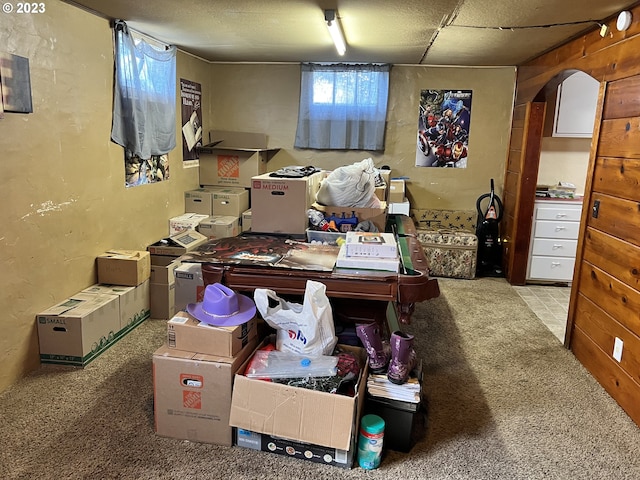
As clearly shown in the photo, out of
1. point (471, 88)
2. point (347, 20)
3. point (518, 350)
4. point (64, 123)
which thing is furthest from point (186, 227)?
point (471, 88)

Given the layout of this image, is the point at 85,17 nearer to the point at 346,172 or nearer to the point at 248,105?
the point at 346,172

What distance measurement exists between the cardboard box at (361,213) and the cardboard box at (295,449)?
1.64 metres

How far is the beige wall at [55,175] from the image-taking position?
271 centimetres

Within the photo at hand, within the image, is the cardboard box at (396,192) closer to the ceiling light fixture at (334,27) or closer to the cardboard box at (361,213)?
the ceiling light fixture at (334,27)

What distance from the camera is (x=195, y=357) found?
2.30 m

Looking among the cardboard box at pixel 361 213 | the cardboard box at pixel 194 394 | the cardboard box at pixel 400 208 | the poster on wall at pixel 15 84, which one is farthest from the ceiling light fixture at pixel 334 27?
the cardboard box at pixel 194 394

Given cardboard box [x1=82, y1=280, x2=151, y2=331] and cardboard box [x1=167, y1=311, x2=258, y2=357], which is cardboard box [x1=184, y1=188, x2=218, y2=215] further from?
cardboard box [x1=167, y1=311, x2=258, y2=357]

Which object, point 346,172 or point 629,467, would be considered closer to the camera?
point 629,467

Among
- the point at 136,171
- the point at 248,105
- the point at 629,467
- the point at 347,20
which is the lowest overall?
the point at 629,467

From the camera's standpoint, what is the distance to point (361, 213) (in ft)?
11.3

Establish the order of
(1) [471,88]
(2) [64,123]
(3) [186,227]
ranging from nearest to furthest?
(2) [64,123] → (3) [186,227] → (1) [471,88]

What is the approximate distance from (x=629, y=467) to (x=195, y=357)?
2071 millimetres

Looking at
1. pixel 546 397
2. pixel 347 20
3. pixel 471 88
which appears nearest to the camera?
pixel 546 397
